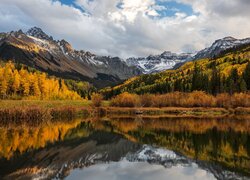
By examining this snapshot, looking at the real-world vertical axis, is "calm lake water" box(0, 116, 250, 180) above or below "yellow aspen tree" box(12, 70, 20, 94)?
below

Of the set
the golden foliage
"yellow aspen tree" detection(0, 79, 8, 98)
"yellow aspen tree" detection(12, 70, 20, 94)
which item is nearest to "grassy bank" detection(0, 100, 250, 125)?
"yellow aspen tree" detection(0, 79, 8, 98)

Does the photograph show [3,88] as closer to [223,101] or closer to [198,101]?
[198,101]

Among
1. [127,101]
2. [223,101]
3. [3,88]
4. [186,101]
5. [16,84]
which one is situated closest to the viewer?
[3,88]

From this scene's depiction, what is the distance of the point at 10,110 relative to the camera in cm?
7850

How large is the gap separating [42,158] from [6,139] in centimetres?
1571

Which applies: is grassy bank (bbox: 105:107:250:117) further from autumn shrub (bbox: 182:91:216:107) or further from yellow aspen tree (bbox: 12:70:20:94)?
yellow aspen tree (bbox: 12:70:20:94)

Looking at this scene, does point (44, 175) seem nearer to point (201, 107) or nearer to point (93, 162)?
point (93, 162)

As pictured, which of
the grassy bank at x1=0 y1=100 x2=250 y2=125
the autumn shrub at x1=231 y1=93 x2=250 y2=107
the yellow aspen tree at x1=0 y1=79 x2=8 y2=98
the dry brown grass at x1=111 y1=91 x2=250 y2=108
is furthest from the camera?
the dry brown grass at x1=111 y1=91 x2=250 y2=108

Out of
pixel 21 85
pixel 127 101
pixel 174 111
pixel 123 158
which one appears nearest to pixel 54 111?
pixel 174 111

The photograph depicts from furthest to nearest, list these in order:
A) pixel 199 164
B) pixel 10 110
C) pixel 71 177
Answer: pixel 10 110 < pixel 199 164 < pixel 71 177

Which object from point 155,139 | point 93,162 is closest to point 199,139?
point 155,139

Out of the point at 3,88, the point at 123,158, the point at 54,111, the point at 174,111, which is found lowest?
the point at 123,158

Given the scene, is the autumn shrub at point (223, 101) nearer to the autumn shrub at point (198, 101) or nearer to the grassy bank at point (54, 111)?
the autumn shrub at point (198, 101)

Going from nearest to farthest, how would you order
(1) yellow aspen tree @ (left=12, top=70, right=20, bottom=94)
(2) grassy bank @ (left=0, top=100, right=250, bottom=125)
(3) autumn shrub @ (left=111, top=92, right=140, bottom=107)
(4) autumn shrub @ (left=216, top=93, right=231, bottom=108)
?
(2) grassy bank @ (left=0, top=100, right=250, bottom=125) → (4) autumn shrub @ (left=216, top=93, right=231, bottom=108) → (1) yellow aspen tree @ (left=12, top=70, right=20, bottom=94) → (3) autumn shrub @ (left=111, top=92, right=140, bottom=107)
